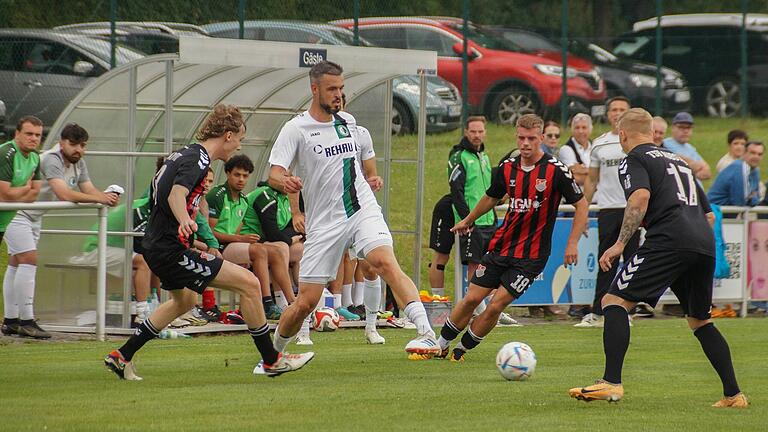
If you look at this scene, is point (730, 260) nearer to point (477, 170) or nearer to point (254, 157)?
point (477, 170)

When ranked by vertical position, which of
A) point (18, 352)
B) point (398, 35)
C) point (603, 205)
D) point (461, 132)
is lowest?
point (18, 352)

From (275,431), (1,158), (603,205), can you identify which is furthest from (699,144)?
(275,431)

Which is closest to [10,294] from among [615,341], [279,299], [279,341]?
[279,299]

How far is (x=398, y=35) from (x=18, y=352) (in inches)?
490

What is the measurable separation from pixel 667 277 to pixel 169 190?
3577mm

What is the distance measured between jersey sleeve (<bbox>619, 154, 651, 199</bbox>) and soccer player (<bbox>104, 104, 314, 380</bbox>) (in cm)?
283

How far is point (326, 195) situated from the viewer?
10.1 metres

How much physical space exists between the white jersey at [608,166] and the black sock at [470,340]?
16.2 ft

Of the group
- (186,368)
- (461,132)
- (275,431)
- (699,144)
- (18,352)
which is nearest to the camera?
(275,431)

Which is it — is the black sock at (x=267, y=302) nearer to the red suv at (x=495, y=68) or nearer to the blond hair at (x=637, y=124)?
the blond hair at (x=637, y=124)

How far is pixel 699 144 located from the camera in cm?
2667

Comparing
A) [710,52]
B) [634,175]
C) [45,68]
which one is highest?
[710,52]

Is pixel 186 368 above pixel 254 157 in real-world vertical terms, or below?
below

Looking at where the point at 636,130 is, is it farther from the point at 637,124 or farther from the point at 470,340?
the point at 470,340
